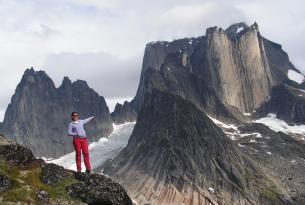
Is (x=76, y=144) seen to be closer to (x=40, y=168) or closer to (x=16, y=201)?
(x=40, y=168)

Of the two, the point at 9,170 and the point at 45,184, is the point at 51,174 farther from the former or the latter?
the point at 9,170

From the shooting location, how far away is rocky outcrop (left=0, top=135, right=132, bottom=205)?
43.9 meters

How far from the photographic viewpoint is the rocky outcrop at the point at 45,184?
4391 cm

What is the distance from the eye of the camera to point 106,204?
4619 cm

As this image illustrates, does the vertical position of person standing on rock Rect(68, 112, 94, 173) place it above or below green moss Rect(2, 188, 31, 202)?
above

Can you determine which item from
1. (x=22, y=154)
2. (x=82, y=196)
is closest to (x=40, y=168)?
(x=22, y=154)

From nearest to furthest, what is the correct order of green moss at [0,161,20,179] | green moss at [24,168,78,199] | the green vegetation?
the green vegetation → green moss at [24,168,78,199] → green moss at [0,161,20,179]

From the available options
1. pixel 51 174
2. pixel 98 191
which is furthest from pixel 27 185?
pixel 98 191

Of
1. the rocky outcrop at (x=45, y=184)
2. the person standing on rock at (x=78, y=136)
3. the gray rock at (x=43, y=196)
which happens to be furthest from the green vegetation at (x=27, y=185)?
the person standing on rock at (x=78, y=136)

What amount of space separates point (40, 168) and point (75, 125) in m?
4.34

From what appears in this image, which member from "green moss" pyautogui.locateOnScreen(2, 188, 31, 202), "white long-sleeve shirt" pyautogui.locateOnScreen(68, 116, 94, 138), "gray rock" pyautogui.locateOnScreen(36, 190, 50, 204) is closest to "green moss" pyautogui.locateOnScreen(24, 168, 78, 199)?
"gray rock" pyautogui.locateOnScreen(36, 190, 50, 204)

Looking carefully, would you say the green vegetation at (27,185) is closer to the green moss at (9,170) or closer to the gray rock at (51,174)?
the green moss at (9,170)

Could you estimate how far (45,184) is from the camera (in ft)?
153

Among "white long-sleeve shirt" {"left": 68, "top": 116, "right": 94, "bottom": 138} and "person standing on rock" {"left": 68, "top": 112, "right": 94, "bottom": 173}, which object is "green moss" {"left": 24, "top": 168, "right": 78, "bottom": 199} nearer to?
"person standing on rock" {"left": 68, "top": 112, "right": 94, "bottom": 173}
